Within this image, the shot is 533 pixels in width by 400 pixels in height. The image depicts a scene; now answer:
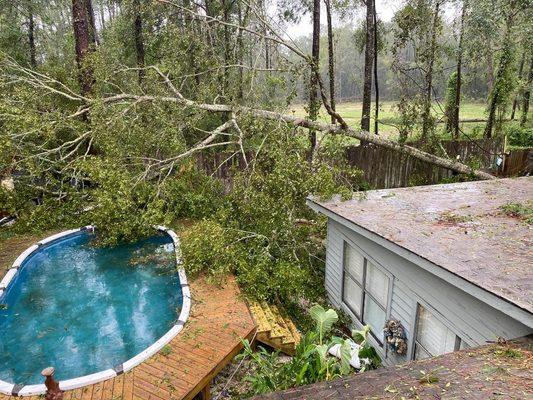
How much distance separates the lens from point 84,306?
793 cm

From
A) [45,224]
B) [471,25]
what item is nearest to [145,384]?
[45,224]

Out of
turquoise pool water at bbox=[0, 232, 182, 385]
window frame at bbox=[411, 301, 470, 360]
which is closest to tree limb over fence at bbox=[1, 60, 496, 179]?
turquoise pool water at bbox=[0, 232, 182, 385]

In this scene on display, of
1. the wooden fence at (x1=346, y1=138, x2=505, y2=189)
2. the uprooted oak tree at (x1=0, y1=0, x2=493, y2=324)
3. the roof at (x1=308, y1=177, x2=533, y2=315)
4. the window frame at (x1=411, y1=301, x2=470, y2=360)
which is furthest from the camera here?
the wooden fence at (x1=346, y1=138, x2=505, y2=189)

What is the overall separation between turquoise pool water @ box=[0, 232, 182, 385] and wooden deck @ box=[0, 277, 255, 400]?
3.42ft

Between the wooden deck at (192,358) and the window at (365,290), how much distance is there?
186 cm

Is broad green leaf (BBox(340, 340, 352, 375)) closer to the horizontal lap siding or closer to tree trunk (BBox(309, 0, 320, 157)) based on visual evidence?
the horizontal lap siding

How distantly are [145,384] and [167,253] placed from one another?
5.22 meters

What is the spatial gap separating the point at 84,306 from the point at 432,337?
6.77 metres

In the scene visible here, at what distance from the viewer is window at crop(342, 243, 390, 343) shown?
580 centimetres

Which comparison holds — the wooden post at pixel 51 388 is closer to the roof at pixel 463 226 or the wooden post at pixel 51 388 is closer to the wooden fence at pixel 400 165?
the roof at pixel 463 226

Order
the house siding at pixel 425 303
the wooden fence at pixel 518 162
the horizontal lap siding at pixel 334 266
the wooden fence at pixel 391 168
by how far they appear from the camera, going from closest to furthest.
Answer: the house siding at pixel 425 303 → the horizontal lap siding at pixel 334 266 → the wooden fence at pixel 391 168 → the wooden fence at pixel 518 162

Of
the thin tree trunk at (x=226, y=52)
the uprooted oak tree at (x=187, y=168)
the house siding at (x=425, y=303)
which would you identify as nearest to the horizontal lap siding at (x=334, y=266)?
the house siding at (x=425, y=303)

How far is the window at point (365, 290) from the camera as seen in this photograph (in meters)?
5.80

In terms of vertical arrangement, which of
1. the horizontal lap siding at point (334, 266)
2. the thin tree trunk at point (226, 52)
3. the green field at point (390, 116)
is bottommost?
the horizontal lap siding at point (334, 266)
